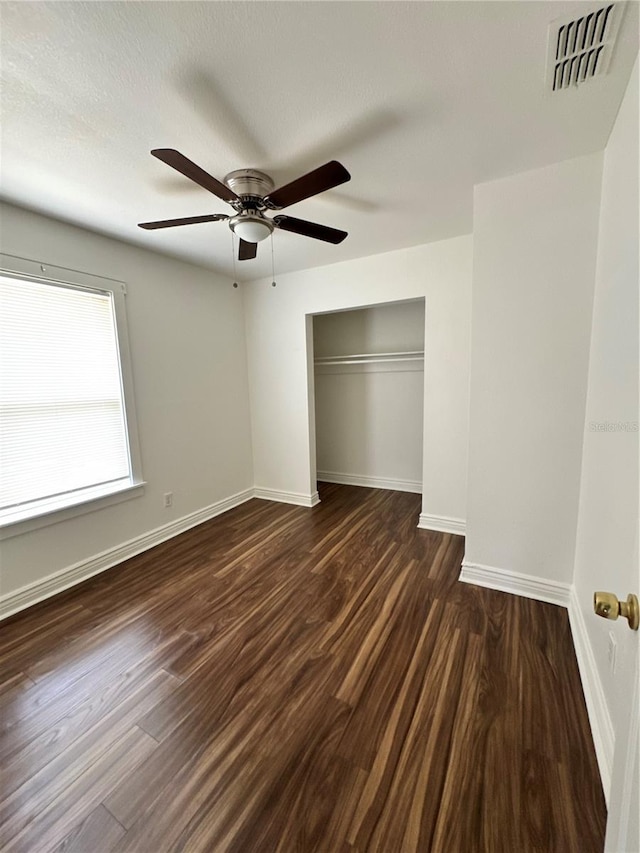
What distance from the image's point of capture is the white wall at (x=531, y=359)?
1.78 meters

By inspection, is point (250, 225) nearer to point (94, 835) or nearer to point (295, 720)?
point (295, 720)

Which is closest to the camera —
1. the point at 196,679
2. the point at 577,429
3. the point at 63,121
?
the point at 63,121

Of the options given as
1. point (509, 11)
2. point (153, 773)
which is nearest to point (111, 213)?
point (509, 11)

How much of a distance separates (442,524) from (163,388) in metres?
2.83

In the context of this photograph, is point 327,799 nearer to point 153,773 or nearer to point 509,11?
point 153,773

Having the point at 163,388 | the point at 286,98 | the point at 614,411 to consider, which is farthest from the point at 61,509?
the point at 614,411

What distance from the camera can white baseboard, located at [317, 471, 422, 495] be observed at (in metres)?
4.02

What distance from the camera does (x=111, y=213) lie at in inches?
84.6

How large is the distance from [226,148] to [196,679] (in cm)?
256

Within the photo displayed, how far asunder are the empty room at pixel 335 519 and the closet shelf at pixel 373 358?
0.79 meters

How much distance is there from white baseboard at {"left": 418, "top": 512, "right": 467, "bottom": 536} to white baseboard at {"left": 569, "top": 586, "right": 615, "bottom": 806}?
1.16 meters

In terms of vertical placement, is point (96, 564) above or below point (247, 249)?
below

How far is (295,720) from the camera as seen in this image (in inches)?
53.4

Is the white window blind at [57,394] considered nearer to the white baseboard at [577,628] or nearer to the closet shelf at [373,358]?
the closet shelf at [373,358]
